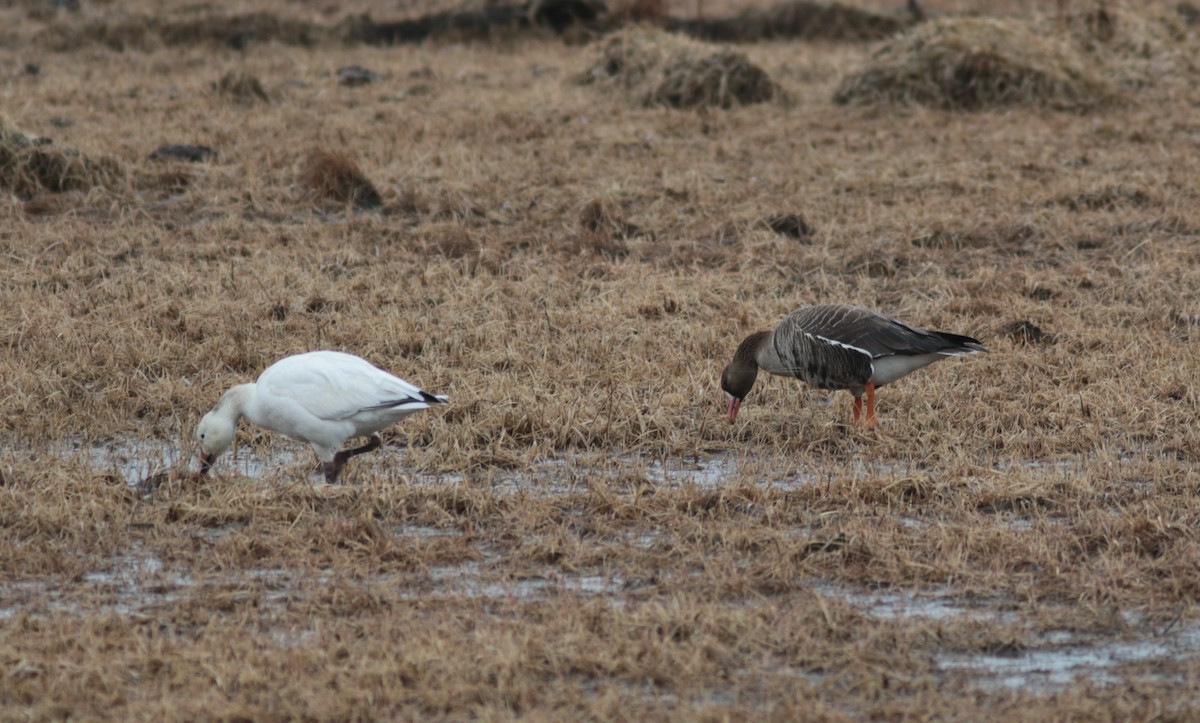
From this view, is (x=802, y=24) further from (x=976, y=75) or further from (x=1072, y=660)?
(x=1072, y=660)

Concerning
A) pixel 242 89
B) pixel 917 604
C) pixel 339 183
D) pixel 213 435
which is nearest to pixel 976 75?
pixel 339 183

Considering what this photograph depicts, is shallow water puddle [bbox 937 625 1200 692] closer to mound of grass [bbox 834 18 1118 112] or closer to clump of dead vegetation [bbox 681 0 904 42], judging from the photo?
mound of grass [bbox 834 18 1118 112]

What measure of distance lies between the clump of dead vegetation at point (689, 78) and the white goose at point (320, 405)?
9305mm

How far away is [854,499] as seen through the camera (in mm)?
5816

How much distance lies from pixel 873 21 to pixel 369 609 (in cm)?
1715

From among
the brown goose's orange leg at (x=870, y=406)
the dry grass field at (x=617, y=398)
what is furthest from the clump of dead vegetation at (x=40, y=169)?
the brown goose's orange leg at (x=870, y=406)

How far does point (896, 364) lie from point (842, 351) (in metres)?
0.28

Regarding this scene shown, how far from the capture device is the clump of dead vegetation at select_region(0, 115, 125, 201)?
11172mm

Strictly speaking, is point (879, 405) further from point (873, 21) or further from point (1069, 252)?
point (873, 21)

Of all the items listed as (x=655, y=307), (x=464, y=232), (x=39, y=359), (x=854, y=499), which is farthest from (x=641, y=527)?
(x=464, y=232)

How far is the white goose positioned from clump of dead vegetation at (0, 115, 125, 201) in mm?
5902

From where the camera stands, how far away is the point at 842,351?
6.68 m

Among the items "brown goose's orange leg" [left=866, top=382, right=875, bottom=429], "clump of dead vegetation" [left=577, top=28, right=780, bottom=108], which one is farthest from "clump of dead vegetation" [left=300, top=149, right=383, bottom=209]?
"brown goose's orange leg" [left=866, top=382, right=875, bottom=429]

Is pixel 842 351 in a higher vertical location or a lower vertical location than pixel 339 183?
higher
